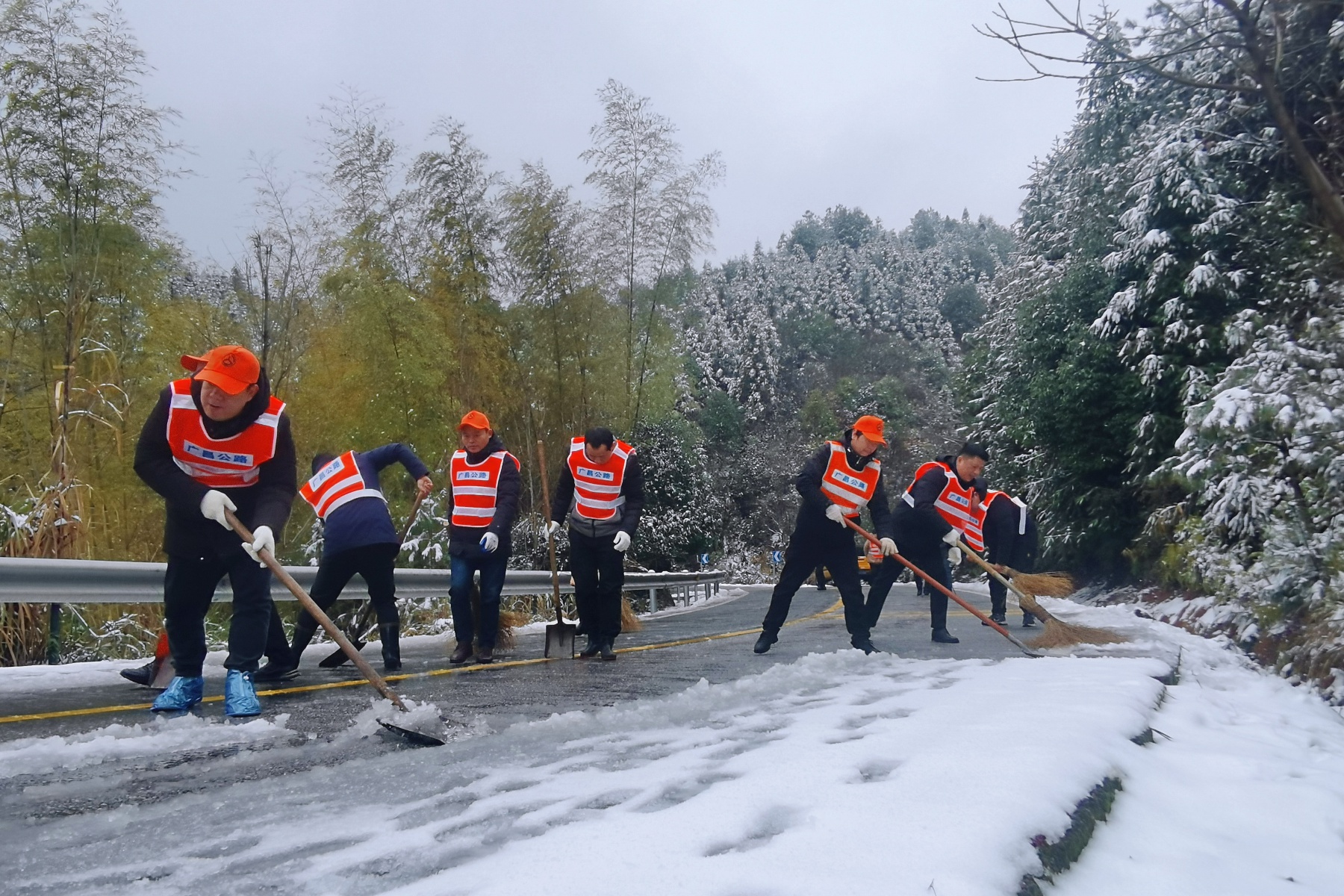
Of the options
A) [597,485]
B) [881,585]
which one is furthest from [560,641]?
[881,585]

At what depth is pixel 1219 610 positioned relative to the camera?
10.3m

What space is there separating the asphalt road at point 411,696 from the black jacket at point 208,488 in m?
0.78

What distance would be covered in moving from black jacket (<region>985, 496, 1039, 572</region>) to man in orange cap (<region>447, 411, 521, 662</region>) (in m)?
5.95

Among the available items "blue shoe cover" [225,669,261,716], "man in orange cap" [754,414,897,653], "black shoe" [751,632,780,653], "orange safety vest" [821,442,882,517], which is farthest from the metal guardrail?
"orange safety vest" [821,442,882,517]

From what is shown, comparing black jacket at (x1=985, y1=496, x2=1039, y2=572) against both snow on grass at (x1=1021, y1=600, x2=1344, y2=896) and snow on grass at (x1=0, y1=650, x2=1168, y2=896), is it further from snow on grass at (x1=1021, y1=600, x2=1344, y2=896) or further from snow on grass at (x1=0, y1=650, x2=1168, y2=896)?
snow on grass at (x1=0, y1=650, x2=1168, y2=896)

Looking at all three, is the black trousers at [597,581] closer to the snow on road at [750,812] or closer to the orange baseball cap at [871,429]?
the orange baseball cap at [871,429]

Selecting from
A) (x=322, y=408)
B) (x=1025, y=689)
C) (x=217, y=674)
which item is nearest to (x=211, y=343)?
(x=322, y=408)

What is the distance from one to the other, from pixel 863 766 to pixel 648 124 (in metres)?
14.0

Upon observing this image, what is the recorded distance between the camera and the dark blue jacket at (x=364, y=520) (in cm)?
670

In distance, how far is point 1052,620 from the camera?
8078 mm

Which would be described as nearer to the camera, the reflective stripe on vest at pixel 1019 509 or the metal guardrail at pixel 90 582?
the metal guardrail at pixel 90 582

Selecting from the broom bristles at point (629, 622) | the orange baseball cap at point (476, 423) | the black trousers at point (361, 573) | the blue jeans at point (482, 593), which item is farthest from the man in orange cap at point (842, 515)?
the broom bristles at point (629, 622)

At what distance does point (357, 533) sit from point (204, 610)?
1811 millimetres

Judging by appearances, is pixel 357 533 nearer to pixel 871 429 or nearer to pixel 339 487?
pixel 339 487
